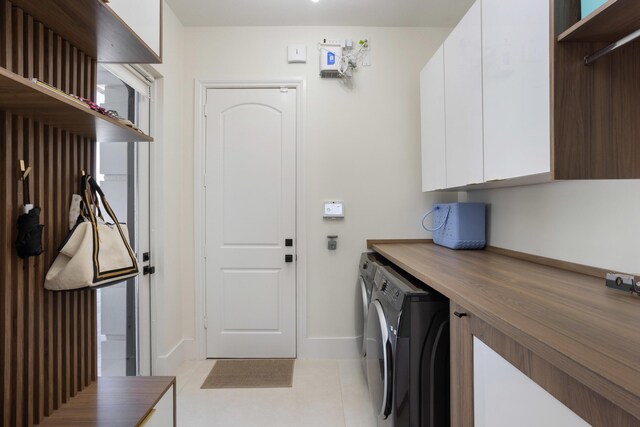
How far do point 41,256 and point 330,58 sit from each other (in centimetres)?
233

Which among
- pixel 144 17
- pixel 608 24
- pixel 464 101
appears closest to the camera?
pixel 608 24

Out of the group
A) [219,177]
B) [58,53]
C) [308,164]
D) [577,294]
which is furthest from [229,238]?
[577,294]

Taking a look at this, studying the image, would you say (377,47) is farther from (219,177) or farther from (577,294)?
(577,294)

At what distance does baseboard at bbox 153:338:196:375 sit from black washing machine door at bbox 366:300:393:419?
148 cm

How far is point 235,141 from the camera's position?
8.89 feet

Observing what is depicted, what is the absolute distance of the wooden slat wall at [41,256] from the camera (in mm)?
959

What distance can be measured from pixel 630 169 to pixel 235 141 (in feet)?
7.96

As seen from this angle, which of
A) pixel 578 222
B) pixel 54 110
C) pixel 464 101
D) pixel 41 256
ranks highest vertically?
pixel 464 101

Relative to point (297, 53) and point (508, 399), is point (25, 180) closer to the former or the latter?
point (508, 399)

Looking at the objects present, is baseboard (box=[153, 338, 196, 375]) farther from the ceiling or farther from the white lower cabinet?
the ceiling

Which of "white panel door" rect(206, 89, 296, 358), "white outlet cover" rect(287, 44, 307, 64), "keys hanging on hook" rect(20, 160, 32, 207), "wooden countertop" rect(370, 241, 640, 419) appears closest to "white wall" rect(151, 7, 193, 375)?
"white panel door" rect(206, 89, 296, 358)

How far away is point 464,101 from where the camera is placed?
177cm

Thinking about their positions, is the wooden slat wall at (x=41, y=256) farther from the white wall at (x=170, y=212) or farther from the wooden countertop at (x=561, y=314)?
the wooden countertop at (x=561, y=314)

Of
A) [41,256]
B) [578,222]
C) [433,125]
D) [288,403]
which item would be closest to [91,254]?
[41,256]
